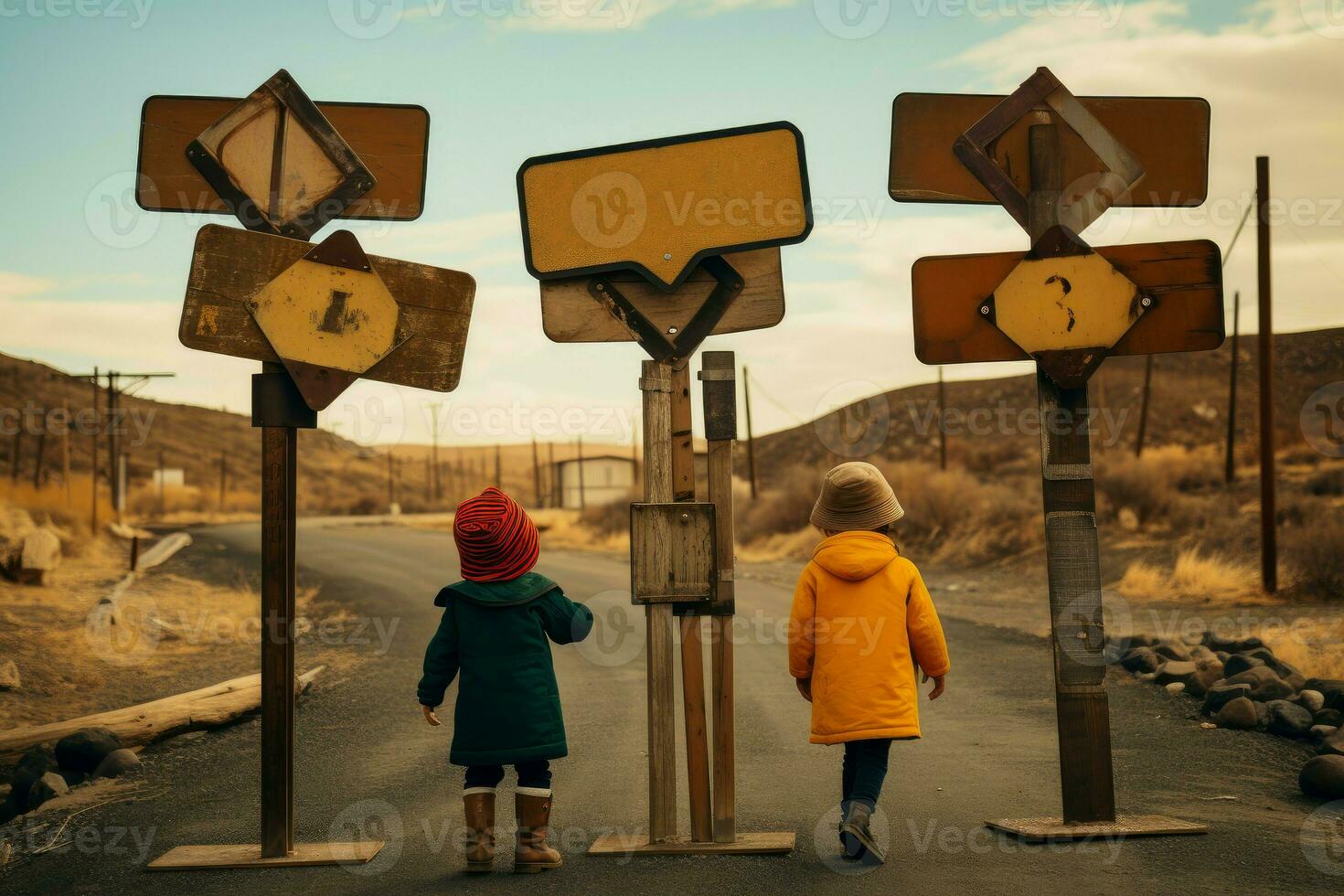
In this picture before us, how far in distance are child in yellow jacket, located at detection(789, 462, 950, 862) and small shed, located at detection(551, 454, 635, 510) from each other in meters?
78.5

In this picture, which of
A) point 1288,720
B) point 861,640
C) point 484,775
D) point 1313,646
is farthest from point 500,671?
point 1313,646

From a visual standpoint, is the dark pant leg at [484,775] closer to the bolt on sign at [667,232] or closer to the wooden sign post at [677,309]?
the wooden sign post at [677,309]

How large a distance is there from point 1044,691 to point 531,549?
247 inches

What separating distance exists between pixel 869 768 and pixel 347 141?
346cm

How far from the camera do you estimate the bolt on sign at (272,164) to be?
5145mm

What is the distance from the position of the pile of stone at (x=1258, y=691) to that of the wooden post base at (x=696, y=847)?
2.75 m

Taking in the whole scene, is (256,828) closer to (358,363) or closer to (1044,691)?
(358,363)

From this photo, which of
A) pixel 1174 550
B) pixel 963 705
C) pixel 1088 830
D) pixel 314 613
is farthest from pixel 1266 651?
pixel 1174 550

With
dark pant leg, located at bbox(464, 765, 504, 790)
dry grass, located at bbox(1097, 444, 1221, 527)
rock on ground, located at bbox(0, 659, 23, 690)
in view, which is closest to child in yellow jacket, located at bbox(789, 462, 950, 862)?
dark pant leg, located at bbox(464, 765, 504, 790)

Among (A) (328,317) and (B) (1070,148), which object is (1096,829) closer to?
(B) (1070,148)

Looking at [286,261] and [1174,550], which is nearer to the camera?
[286,261]

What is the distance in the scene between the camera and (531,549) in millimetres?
5055

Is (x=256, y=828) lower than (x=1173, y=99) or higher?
lower

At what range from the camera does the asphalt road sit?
14.9 ft
